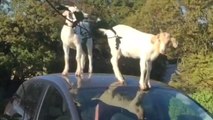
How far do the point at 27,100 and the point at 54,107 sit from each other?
83 centimetres

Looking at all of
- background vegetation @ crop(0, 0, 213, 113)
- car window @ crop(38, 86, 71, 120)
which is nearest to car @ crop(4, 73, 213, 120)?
car window @ crop(38, 86, 71, 120)

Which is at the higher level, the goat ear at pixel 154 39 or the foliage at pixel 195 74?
the goat ear at pixel 154 39

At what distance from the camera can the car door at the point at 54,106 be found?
5.20m

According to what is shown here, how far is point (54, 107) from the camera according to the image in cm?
543

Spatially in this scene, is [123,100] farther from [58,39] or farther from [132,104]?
[58,39]

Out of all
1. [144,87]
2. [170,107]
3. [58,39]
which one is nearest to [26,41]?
[58,39]

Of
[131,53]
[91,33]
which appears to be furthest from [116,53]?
[91,33]

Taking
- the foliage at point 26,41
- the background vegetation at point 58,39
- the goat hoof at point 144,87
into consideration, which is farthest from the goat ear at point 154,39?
the foliage at point 26,41

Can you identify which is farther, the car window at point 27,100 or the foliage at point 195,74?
the foliage at point 195,74

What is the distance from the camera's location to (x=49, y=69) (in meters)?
24.1

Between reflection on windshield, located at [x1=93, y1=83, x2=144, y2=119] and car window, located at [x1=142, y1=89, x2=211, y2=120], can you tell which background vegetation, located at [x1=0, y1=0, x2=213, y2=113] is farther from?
reflection on windshield, located at [x1=93, y1=83, x2=144, y2=119]

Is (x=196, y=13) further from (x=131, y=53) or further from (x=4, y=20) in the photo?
(x=131, y=53)

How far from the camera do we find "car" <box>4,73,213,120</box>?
517 cm

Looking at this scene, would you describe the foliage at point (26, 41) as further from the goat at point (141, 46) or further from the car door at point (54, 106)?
the goat at point (141, 46)
